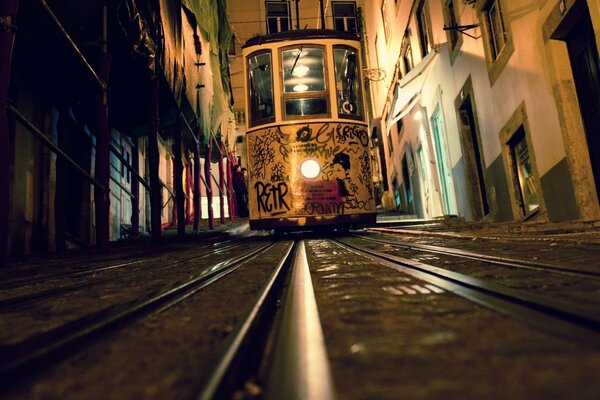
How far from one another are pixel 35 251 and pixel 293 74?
465 centimetres

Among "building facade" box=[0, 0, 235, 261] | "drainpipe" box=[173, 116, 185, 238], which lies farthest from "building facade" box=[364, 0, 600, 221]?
"drainpipe" box=[173, 116, 185, 238]

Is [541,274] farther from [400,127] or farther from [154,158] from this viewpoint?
[400,127]

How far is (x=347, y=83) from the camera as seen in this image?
6234mm

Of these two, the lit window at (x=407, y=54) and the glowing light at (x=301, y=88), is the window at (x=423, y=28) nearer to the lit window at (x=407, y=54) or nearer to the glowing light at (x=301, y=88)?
the lit window at (x=407, y=54)

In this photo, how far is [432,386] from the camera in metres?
0.43

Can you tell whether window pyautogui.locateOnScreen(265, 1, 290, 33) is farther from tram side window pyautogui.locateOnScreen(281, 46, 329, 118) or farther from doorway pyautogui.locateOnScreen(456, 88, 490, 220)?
tram side window pyautogui.locateOnScreen(281, 46, 329, 118)

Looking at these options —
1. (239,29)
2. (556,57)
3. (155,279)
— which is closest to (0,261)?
(155,279)

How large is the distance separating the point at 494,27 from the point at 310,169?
3.98 meters

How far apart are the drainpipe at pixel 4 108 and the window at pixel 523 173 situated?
6.11 m

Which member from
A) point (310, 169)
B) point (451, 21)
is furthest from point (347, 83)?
point (451, 21)

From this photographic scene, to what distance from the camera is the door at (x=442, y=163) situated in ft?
30.8

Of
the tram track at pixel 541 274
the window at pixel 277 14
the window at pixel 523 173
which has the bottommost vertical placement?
the tram track at pixel 541 274

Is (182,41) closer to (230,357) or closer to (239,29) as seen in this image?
(230,357)

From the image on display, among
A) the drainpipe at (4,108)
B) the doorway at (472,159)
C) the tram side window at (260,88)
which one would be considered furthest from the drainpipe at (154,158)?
the doorway at (472,159)
